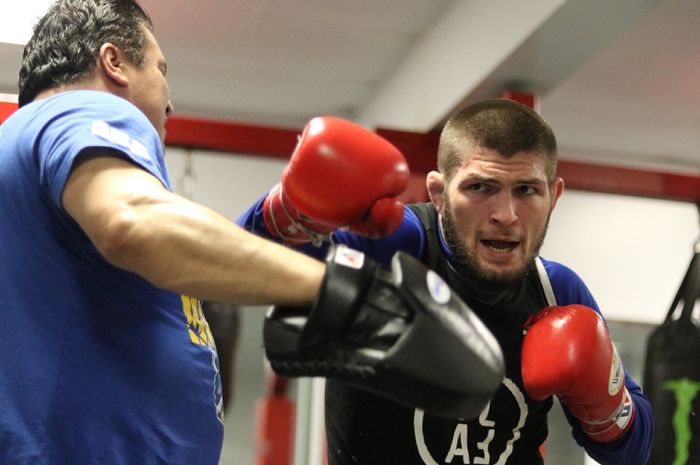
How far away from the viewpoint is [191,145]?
2.76 metres

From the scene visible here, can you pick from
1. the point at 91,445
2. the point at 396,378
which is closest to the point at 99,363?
the point at 91,445

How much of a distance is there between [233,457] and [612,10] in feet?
10.6

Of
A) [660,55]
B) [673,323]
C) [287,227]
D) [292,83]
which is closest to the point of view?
[287,227]

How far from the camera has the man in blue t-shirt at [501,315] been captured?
5.59 feet

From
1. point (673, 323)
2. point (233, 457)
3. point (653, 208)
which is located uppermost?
point (653, 208)

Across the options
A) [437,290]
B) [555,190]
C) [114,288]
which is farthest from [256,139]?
[437,290]

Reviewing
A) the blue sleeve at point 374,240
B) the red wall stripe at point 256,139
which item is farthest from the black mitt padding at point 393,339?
the red wall stripe at point 256,139

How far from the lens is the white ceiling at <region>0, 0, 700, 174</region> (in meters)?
2.77

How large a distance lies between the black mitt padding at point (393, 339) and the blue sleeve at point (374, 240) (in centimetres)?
77

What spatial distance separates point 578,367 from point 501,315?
0.24 m

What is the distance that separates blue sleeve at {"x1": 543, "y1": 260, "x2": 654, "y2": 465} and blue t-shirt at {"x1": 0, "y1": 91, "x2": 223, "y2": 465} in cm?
98

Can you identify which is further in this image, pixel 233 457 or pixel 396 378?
pixel 233 457

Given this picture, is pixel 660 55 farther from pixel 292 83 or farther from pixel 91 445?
pixel 91 445

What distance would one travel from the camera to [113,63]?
1.48 meters
